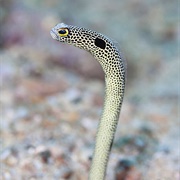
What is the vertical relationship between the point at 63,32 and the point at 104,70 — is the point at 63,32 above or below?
above

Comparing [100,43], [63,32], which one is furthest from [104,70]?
[63,32]

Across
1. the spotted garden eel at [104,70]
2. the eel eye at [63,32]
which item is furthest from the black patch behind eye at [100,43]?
the eel eye at [63,32]

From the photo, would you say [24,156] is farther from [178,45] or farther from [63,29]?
[178,45]

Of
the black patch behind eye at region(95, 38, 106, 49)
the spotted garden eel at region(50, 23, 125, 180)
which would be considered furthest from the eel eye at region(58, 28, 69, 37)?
→ the black patch behind eye at region(95, 38, 106, 49)

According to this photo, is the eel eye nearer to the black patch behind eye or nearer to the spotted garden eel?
the spotted garden eel

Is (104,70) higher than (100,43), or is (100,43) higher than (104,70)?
(100,43)

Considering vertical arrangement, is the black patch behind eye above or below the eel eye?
below

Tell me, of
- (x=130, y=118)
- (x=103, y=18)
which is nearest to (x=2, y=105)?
(x=130, y=118)

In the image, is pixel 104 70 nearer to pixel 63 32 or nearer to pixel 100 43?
pixel 100 43
